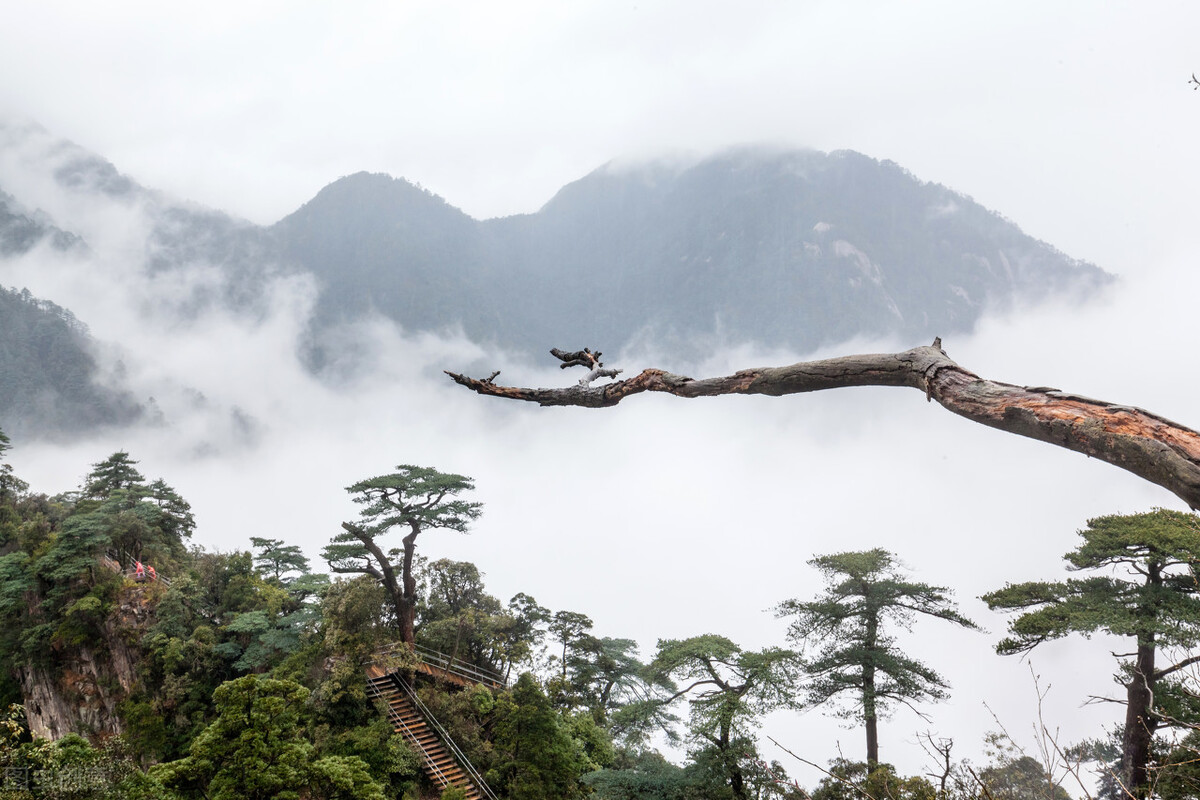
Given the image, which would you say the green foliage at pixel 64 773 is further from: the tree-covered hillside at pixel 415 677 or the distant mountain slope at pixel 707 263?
the distant mountain slope at pixel 707 263

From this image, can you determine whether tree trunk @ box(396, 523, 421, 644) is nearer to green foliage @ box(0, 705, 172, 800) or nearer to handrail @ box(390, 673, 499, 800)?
handrail @ box(390, 673, 499, 800)

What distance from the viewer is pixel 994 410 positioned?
2.19 m

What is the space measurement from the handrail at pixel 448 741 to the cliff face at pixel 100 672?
745 cm

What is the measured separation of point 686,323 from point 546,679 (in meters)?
143

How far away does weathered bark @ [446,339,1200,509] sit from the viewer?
1.75m

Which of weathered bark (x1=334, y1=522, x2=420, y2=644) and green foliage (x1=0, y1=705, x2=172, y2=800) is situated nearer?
green foliage (x1=0, y1=705, x2=172, y2=800)

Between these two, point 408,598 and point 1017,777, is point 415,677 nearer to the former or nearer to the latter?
point 408,598

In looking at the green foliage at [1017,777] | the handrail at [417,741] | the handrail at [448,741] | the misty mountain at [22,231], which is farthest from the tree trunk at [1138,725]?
the misty mountain at [22,231]

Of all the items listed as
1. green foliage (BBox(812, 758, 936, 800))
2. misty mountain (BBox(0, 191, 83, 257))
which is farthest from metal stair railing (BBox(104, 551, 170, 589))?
misty mountain (BBox(0, 191, 83, 257))

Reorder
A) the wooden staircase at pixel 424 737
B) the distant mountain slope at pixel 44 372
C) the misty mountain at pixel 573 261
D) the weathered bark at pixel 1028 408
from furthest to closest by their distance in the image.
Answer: the misty mountain at pixel 573 261 → the distant mountain slope at pixel 44 372 → the wooden staircase at pixel 424 737 → the weathered bark at pixel 1028 408

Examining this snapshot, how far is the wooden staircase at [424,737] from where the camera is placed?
42.7ft

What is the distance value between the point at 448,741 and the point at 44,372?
10043 centimetres

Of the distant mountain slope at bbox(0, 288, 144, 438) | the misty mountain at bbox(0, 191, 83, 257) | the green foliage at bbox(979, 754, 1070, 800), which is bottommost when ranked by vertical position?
the green foliage at bbox(979, 754, 1070, 800)

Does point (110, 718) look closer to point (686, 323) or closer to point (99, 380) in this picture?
point (99, 380)
